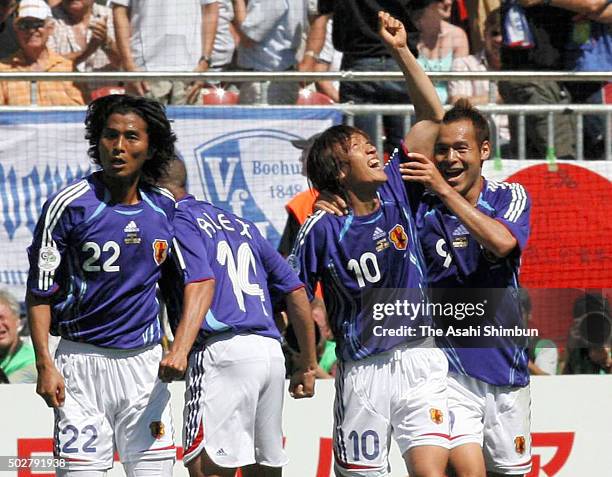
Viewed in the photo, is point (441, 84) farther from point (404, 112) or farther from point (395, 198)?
point (395, 198)

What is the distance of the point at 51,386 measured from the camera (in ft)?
20.5

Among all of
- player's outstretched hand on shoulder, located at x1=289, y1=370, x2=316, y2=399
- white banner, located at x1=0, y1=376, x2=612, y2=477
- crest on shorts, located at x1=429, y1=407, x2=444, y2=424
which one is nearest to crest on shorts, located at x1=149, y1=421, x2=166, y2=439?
player's outstretched hand on shoulder, located at x1=289, y1=370, x2=316, y2=399

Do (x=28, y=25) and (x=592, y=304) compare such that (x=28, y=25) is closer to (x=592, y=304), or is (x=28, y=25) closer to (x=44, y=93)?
(x=44, y=93)

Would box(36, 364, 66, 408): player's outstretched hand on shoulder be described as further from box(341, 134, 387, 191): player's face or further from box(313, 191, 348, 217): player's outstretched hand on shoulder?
box(341, 134, 387, 191): player's face

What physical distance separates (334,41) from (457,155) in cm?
313

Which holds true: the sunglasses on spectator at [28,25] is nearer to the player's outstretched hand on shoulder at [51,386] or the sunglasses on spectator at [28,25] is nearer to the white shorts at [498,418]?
the player's outstretched hand on shoulder at [51,386]

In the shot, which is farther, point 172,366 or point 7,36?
point 7,36

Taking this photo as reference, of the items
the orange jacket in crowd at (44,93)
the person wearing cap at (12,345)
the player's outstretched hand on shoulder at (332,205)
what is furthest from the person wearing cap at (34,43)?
the player's outstretched hand on shoulder at (332,205)

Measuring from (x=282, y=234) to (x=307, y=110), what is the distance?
3.00ft

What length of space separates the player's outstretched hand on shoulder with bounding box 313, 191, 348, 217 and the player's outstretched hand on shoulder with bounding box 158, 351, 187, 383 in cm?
122

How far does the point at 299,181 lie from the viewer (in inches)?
352

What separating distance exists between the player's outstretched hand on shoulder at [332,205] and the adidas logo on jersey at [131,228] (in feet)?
3.34

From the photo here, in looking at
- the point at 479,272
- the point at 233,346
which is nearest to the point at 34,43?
the point at 233,346

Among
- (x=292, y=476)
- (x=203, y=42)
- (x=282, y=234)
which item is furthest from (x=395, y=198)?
(x=203, y=42)
